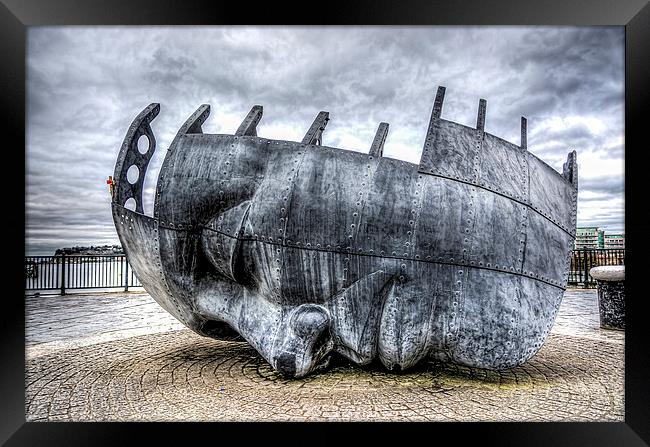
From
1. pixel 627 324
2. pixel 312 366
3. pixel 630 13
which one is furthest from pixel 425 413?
pixel 630 13

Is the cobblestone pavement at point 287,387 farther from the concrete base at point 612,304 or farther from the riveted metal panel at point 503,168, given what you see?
the riveted metal panel at point 503,168

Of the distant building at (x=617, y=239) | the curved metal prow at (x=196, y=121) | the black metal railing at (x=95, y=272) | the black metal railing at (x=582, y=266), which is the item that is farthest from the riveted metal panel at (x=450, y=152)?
the black metal railing at (x=95, y=272)

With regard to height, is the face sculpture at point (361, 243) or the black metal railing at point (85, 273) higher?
the face sculpture at point (361, 243)

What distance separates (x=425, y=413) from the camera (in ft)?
11.4

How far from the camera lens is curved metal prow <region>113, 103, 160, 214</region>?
441cm

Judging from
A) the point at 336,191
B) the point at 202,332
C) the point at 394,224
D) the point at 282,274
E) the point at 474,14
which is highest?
the point at 474,14

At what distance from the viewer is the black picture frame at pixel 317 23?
11.5 feet

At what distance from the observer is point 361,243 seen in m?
3.97

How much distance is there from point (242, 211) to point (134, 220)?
126 centimetres

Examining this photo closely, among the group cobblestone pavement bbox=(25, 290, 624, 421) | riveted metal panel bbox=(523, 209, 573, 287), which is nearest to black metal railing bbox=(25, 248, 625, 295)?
cobblestone pavement bbox=(25, 290, 624, 421)

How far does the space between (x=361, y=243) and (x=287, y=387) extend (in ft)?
5.44

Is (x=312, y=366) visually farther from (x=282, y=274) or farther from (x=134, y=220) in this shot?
(x=134, y=220)

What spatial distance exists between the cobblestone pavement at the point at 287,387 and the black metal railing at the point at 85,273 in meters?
6.53

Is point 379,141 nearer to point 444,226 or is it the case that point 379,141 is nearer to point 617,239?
point 444,226
